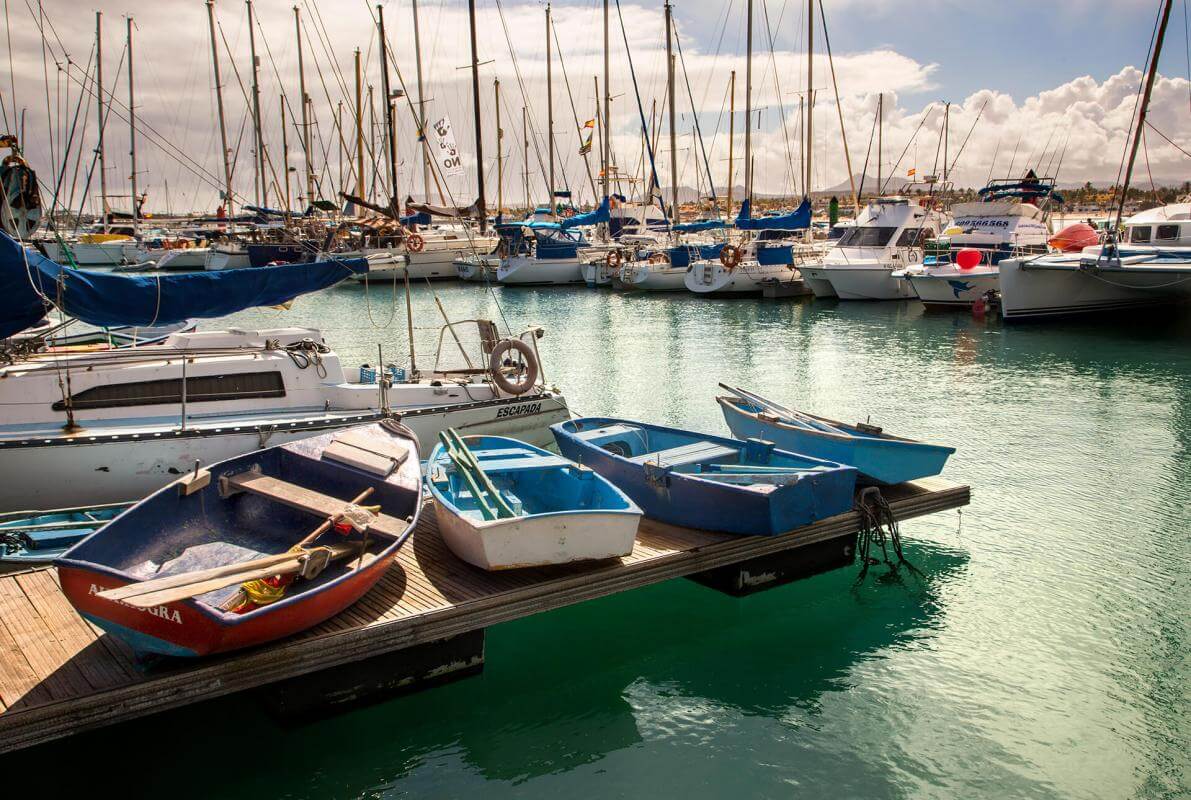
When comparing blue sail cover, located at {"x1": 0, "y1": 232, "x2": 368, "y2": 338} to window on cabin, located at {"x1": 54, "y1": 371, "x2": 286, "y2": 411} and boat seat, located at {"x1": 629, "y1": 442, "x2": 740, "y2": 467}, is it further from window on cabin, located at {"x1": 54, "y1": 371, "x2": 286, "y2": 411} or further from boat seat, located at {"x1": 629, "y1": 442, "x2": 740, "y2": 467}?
boat seat, located at {"x1": 629, "y1": 442, "x2": 740, "y2": 467}

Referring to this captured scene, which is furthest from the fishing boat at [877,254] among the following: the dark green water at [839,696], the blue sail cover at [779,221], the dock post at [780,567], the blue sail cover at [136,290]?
the dock post at [780,567]

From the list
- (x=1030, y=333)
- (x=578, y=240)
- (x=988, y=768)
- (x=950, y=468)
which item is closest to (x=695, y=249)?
(x=578, y=240)

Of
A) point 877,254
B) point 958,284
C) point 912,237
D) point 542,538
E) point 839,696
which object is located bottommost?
point 839,696

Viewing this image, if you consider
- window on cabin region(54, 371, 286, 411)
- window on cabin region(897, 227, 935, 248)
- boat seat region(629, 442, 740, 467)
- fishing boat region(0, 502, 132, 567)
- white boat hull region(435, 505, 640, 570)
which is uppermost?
window on cabin region(897, 227, 935, 248)

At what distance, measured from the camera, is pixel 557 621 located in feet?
32.2

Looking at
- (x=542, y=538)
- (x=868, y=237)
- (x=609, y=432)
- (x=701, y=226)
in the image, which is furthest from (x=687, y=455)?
(x=701, y=226)

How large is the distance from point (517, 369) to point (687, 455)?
15.4 feet

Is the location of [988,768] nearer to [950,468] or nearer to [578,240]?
[950,468]

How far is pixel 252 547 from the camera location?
8578 mm

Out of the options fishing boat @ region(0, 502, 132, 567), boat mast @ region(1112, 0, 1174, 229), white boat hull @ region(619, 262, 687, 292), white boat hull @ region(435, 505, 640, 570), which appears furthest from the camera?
white boat hull @ region(619, 262, 687, 292)

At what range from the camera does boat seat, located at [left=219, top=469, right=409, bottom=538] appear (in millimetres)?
8414

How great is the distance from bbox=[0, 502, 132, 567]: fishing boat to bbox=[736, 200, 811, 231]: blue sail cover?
39350mm

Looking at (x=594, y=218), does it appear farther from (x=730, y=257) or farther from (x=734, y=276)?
(x=734, y=276)

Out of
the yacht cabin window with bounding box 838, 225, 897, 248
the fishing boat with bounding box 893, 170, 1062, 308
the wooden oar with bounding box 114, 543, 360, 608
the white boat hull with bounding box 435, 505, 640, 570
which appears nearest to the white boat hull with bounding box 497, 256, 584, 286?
the yacht cabin window with bounding box 838, 225, 897, 248
